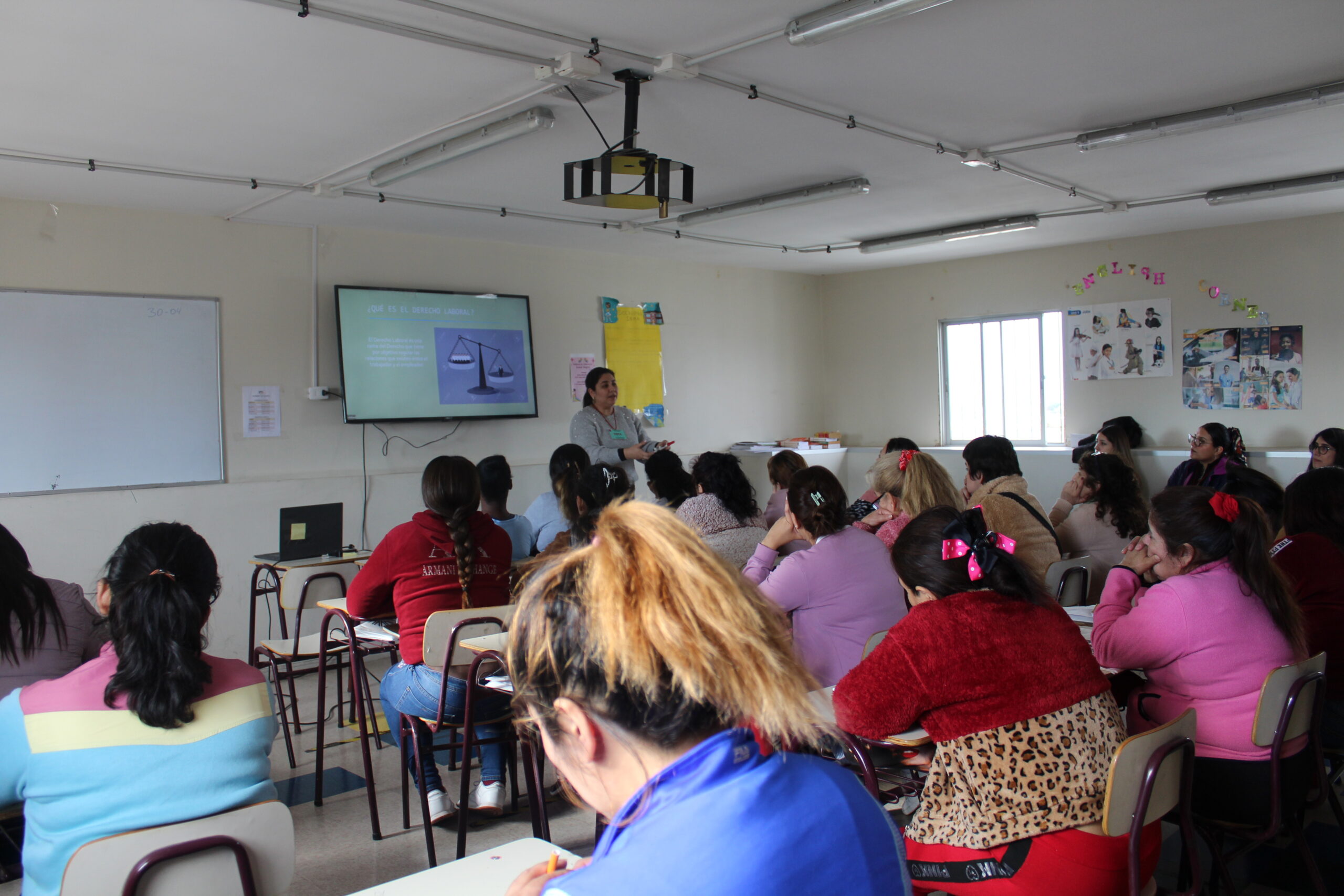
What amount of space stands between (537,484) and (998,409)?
3.90 m

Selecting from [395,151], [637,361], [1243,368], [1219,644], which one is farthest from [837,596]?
[1243,368]

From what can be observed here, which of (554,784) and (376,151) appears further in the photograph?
(376,151)

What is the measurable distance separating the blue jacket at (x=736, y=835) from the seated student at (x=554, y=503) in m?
3.10

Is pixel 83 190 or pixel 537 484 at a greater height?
pixel 83 190

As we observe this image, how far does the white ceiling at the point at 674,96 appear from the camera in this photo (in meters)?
2.85

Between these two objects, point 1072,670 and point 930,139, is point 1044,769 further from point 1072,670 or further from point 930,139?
point 930,139

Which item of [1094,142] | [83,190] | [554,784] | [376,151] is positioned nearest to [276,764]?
[554,784]

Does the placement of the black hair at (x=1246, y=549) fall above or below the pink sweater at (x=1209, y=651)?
above

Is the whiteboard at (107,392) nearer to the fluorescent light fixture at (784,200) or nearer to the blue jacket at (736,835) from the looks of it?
the fluorescent light fixture at (784,200)

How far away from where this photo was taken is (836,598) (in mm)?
2652

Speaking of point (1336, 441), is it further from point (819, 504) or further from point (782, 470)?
point (819, 504)

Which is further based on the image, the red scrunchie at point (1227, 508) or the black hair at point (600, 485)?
the black hair at point (600, 485)

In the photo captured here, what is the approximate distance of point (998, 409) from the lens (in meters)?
7.75

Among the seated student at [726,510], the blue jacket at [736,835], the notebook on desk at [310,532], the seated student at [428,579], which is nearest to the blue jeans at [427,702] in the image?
the seated student at [428,579]
